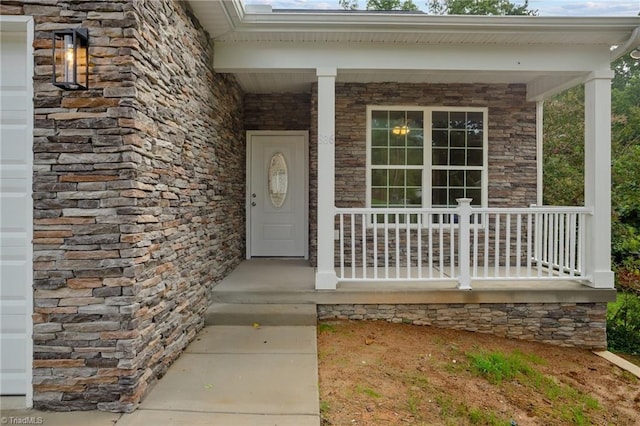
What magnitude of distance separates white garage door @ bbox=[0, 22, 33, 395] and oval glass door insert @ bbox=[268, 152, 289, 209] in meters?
3.80

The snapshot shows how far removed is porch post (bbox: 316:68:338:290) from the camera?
13.0 ft

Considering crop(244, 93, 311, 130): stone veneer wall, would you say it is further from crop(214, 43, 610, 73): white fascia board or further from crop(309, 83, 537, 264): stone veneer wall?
crop(214, 43, 610, 73): white fascia board

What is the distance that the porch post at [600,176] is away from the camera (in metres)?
3.99

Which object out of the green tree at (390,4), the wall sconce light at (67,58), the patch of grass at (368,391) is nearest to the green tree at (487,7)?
the green tree at (390,4)

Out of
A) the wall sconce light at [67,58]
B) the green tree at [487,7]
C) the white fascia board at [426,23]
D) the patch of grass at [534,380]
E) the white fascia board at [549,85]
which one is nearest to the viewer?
the wall sconce light at [67,58]

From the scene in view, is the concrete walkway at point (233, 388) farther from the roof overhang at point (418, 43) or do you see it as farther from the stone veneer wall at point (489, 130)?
the roof overhang at point (418, 43)

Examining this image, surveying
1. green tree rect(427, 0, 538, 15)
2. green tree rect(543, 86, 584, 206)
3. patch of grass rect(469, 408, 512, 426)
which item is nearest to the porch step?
patch of grass rect(469, 408, 512, 426)

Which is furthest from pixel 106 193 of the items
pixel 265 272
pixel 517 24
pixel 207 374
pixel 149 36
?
pixel 517 24

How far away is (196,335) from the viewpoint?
349cm

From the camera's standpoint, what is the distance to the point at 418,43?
13.1 ft

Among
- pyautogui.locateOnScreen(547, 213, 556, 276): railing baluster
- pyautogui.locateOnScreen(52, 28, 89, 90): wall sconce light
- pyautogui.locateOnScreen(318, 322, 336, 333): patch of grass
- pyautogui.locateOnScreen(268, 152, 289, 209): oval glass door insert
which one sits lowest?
pyautogui.locateOnScreen(318, 322, 336, 333): patch of grass

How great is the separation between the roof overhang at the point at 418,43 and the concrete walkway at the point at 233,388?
2921 millimetres

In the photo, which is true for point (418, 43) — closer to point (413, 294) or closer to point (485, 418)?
point (413, 294)

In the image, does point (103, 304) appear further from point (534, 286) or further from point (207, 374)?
point (534, 286)
